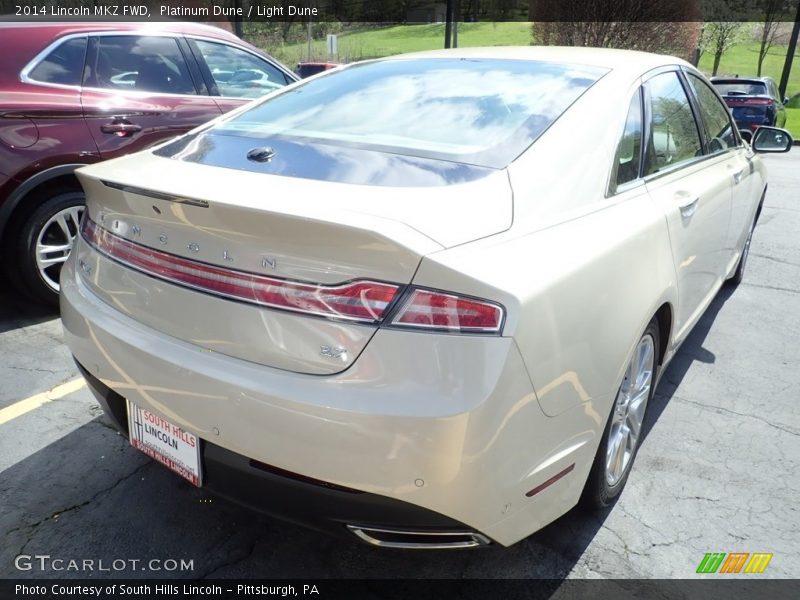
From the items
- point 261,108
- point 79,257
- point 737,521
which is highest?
point 261,108

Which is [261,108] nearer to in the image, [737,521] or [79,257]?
[79,257]

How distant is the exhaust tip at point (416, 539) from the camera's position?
1.64 meters

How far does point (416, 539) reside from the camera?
1.66 m

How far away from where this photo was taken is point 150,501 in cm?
237

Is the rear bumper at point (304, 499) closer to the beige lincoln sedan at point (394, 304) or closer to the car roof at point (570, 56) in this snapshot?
the beige lincoln sedan at point (394, 304)

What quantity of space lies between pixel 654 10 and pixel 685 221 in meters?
19.9

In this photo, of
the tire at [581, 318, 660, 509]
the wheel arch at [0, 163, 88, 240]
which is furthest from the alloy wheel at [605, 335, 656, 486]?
the wheel arch at [0, 163, 88, 240]

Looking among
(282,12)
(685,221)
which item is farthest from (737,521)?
(282,12)

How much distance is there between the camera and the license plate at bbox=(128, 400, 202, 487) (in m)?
1.83

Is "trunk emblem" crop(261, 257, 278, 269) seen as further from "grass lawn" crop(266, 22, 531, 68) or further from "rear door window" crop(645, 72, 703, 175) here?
"grass lawn" crop(266, 22, 531, 68)

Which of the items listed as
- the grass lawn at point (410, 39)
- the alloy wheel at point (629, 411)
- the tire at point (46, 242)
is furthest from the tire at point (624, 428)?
the grass lawn at point (410, 39)

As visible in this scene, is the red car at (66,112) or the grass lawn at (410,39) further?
the grass lawn at (410,39)

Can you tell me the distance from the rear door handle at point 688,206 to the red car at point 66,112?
3388mm

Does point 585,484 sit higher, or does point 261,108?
point 261,108
